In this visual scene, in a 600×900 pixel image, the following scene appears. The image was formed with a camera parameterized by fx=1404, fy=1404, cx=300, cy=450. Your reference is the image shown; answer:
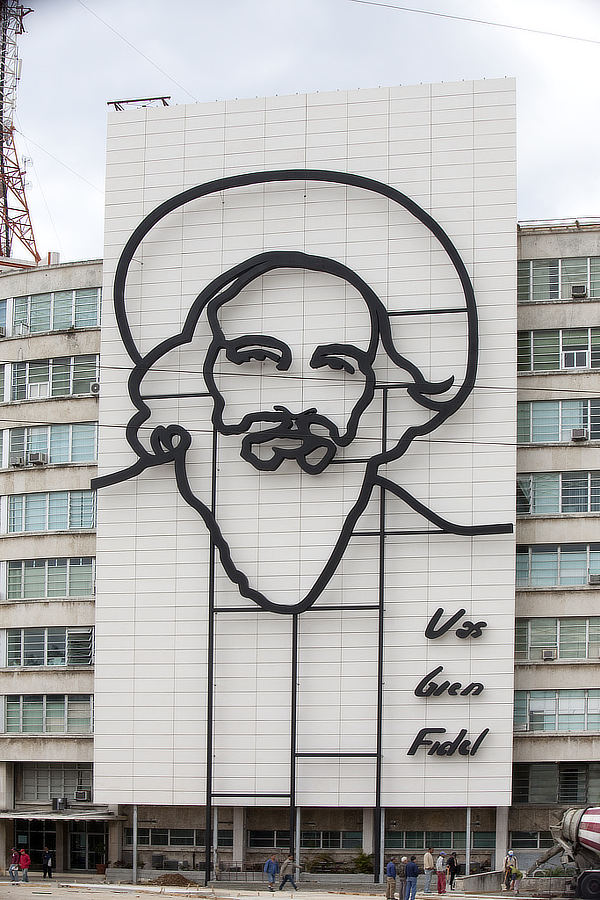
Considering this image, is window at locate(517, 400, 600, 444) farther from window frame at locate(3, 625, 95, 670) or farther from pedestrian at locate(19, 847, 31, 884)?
pedestrian at locate(19, 847, 31, 884)

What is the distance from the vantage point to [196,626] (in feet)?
158

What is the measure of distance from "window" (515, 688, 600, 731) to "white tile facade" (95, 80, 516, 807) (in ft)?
8.14

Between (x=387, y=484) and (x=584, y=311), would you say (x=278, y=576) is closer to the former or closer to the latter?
(x=387, y=484)

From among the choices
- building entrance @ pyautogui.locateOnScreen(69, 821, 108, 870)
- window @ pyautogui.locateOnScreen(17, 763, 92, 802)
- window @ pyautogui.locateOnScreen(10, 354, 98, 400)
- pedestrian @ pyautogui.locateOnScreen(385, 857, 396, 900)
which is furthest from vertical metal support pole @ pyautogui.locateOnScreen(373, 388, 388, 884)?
window @ pyautogui.locateOnScreen(10, 354, 98, 400)

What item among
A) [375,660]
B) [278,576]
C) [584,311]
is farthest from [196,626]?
[584,311]

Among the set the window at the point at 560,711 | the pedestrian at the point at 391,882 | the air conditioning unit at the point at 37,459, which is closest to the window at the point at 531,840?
the window at the point at 560,711

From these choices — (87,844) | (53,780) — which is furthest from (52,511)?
(87,844)

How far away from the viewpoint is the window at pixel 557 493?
49.2 meters

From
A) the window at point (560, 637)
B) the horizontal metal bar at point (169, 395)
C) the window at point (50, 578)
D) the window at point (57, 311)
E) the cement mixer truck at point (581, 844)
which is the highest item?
the window at point (57, 311)

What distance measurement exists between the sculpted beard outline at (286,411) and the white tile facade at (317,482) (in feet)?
1.87

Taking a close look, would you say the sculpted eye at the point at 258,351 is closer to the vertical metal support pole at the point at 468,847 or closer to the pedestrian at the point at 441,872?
the vertical metal support pole at the point at 468,847

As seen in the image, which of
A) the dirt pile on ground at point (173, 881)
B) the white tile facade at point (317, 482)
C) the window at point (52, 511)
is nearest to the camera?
the dirt pile on ground at point (173, 881)

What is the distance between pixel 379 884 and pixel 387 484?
1300 centimetres

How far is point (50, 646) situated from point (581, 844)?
68.5ft
